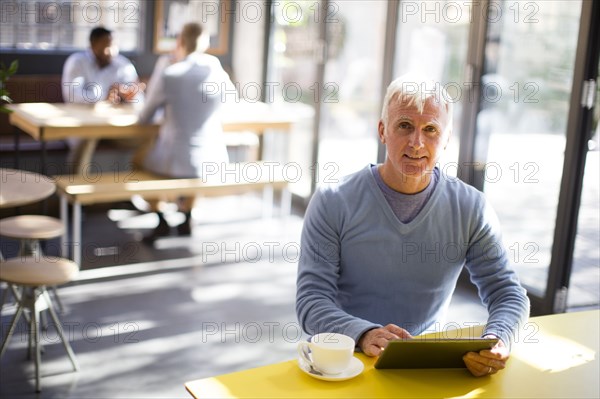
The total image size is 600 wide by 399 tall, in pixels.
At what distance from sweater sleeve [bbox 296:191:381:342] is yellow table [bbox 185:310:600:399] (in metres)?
0.20

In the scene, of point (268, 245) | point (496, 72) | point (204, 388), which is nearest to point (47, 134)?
point (268, 245)

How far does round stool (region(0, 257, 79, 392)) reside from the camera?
10.9 ft

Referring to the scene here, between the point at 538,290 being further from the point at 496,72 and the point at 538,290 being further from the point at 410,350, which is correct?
the point at 410,350

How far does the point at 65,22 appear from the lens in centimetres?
635

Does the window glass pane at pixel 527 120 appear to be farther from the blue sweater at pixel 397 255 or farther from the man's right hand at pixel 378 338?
the man's right hand at pixel 378 338

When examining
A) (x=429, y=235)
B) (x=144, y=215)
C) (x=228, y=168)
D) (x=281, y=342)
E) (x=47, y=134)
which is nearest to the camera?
(x=429, y=235)

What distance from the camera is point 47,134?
4.77 m

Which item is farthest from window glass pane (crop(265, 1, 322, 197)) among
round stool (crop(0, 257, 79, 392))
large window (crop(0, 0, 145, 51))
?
round stool (crop(0, 257, 79, 392))

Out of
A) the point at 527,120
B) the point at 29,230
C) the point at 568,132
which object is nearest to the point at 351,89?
the point at 527,120

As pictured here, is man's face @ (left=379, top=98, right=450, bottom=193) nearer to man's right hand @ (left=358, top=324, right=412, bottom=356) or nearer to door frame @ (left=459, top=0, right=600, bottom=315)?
man's right hand @ (left=358, top=324, right=412, bottom=356)

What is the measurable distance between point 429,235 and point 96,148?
4.41 metres

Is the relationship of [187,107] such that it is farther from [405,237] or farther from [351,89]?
[405,237]

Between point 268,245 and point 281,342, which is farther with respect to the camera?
point 268,245

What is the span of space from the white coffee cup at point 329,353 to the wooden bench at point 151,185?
2970mm
